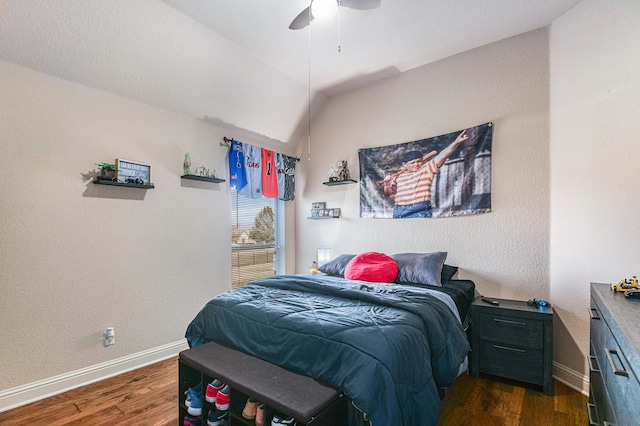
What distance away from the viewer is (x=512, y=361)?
90.6 inches

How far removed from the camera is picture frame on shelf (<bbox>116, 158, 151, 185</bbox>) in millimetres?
2627

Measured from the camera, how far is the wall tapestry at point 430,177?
9.53 ft

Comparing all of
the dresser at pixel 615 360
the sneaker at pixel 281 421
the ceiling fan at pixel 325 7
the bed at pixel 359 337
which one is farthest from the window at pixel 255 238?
the dresser at pixel 615 360

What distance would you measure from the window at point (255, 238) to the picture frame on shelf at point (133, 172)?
39.3 inches

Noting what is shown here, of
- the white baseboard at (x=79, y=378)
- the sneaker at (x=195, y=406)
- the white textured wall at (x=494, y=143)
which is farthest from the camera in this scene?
the white textured wall at (x=494, y=143)

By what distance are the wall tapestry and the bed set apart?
1.10 metres

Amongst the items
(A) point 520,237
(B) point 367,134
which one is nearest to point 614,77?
(A) point 520,237

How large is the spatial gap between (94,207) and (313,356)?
7.42ft

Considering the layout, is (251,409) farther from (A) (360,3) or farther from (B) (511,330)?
(A) (360,3)

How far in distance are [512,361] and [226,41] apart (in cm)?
359

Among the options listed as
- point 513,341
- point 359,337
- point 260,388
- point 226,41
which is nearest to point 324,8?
point 226,41

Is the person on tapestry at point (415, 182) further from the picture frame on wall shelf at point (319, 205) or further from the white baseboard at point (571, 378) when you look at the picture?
the white baseboard at point (571, 378)

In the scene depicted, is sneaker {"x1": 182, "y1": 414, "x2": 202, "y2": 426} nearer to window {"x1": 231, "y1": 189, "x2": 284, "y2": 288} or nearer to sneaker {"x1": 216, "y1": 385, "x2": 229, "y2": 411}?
sneaker {"x1": 216, "y1": 385, "x2": 229, "y2": 411}

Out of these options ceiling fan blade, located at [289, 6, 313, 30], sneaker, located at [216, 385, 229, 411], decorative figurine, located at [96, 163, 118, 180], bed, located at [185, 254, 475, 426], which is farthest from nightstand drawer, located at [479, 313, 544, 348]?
decorative figurine, located at [96, 163, 118, 180]
